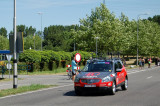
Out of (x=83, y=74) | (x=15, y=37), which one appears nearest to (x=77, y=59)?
(x=15, y=37)

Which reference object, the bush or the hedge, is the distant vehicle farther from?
the hedge

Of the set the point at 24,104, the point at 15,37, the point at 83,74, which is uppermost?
the point at 15,37

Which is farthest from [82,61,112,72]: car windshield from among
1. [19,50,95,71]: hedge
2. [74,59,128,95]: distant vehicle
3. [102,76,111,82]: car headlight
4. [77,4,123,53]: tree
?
[77,4,123,53]: tree

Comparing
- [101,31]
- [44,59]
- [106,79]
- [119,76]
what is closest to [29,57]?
[44,59]

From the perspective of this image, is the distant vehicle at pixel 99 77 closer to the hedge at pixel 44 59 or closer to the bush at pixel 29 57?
the bush at pixel 29 57

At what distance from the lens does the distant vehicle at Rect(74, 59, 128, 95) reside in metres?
14.3

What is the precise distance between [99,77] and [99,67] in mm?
1437

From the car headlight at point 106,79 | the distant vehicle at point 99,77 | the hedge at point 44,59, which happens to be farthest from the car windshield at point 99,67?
the hedge at point 44,59

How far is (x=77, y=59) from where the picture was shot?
2748cm

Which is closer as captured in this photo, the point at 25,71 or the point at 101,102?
the point at 101,102

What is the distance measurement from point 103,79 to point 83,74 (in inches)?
38.0

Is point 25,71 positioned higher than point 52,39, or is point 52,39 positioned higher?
point 52,39

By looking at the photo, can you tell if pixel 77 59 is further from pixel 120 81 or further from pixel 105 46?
pixel 105 46

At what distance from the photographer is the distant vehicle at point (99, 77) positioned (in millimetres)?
14266
